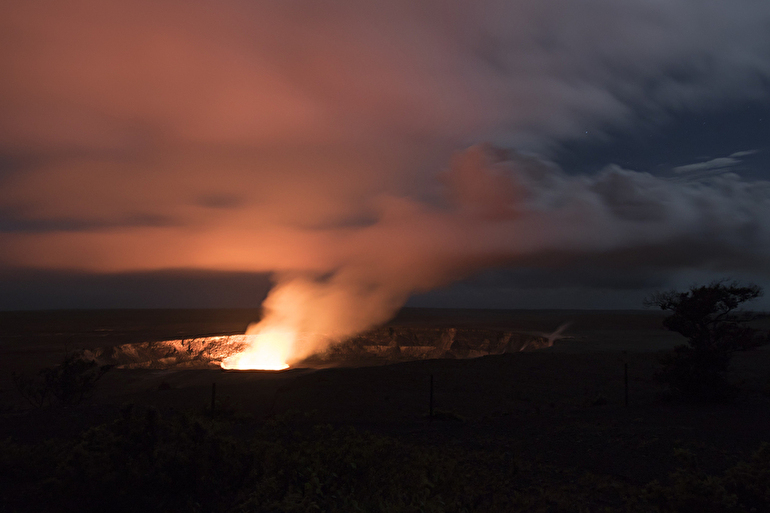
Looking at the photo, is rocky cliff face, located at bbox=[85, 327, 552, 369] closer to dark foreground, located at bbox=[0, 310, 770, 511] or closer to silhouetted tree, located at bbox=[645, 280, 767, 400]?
dark foreground, located at bbox=[0, 310, 770, 511]

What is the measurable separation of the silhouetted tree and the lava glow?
36320 millimetres

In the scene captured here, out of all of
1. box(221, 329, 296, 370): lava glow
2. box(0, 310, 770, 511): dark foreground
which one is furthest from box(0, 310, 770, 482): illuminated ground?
box(221, 329, 296, 370): lava glow

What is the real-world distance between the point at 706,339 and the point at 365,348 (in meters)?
42.3

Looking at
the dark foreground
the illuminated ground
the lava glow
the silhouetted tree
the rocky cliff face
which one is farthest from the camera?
the lava glow

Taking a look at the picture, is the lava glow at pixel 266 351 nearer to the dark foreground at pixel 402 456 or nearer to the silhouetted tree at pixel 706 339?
the dark foreground at pixel 402 456

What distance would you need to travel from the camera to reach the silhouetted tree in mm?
15922

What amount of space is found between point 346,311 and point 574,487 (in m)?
63.9

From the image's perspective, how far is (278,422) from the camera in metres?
14.1

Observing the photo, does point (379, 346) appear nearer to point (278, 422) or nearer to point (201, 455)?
point (278, 422)

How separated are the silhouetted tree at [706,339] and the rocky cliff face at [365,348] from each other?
34638 mm

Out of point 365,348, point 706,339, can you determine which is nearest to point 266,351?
point 365,348

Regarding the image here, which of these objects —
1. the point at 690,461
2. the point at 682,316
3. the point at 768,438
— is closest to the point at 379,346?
the point at 682,316

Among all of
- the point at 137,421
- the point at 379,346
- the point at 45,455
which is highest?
the point at 137,421

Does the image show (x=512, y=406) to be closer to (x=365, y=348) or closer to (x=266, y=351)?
(x=365, y=348)
